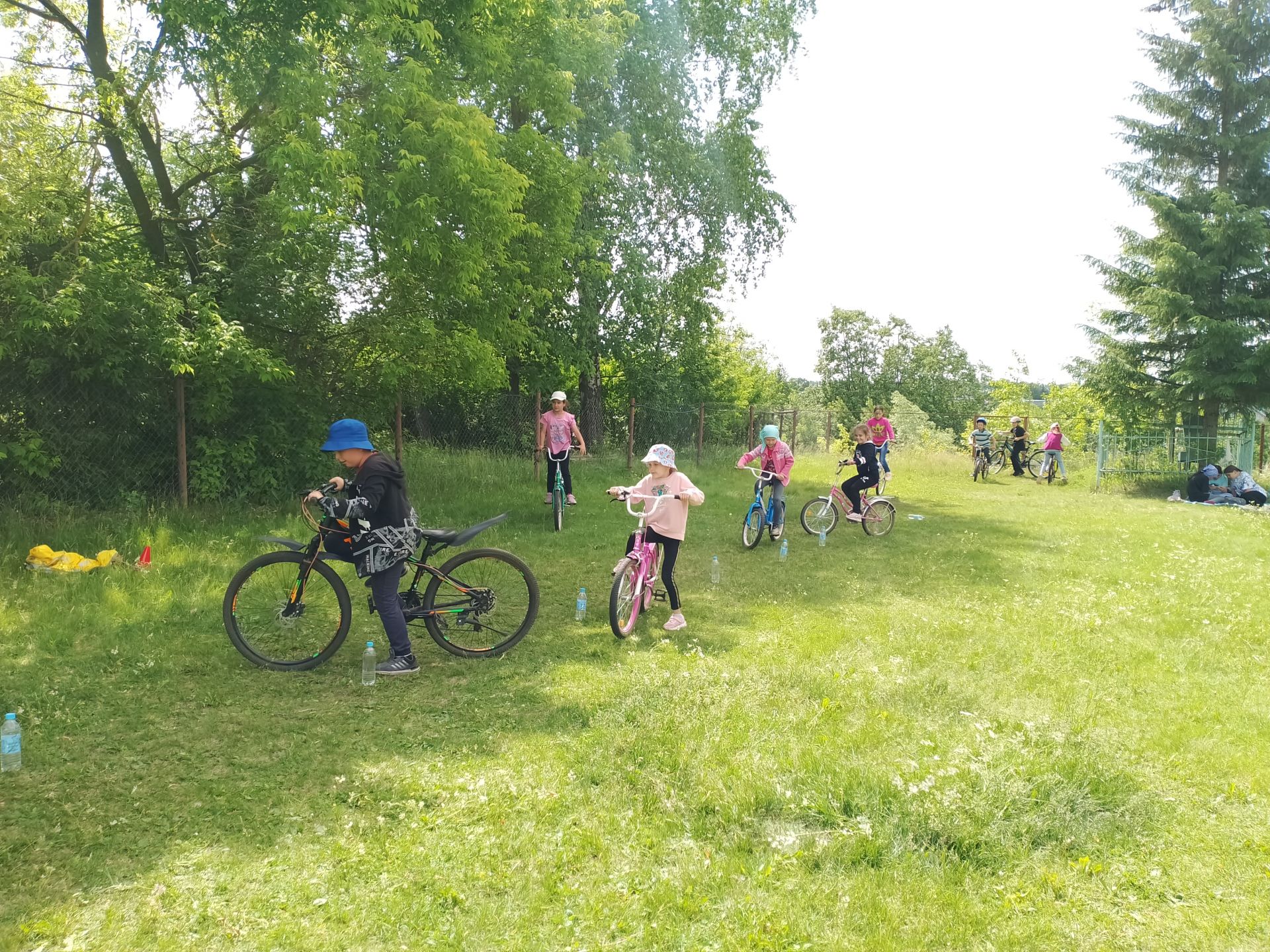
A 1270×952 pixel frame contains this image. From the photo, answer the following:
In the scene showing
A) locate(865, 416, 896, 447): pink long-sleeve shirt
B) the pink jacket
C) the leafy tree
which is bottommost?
the pink jacket

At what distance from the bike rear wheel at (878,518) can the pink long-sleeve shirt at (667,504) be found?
609 cm

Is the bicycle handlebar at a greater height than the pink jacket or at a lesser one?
lesser

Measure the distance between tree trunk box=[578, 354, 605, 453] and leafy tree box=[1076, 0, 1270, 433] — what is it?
13772 mm

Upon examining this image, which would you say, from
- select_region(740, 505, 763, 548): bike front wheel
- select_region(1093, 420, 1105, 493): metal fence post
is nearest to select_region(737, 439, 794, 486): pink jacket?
select_region(740, 505, 763, 548): bike front wheel

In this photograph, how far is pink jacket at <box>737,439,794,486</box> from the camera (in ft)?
34.2

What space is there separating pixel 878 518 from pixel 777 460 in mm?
2937

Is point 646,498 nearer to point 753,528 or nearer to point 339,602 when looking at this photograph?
point 339,602

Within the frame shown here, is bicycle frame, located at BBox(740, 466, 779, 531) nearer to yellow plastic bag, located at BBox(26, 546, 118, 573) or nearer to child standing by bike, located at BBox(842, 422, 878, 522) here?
child standing by bike, located at BBox(842, 422, 878, 522)

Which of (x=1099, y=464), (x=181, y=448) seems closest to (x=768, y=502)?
(x=181, y=448)

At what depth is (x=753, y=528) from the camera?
1104 centimetres

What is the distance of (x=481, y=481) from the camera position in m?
14.8

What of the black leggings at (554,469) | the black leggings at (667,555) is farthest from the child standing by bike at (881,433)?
the black leggings at (667,555)

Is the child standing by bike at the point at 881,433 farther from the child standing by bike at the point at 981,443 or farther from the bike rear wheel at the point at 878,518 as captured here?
the child standing by bike at the point at 981,443

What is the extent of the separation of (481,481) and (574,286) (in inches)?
284
